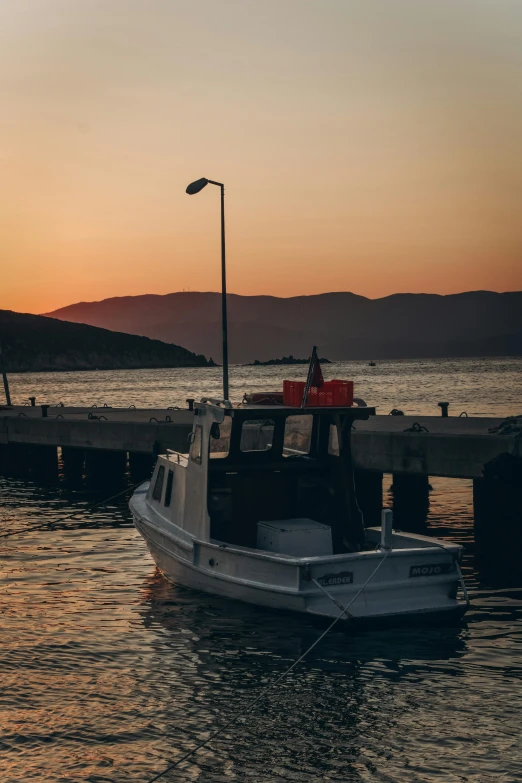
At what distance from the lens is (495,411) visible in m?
82.0

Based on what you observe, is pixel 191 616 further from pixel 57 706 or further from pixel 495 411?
pixel 495 411

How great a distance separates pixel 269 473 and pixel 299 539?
1567 millimetres

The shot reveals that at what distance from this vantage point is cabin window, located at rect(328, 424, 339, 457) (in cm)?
1683

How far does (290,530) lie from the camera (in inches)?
617

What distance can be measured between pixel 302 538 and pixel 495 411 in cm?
6909

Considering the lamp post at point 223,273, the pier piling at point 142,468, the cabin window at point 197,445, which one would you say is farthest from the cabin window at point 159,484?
the pier piling at point 142,468

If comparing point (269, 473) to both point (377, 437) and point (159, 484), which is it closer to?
point (159, 484)

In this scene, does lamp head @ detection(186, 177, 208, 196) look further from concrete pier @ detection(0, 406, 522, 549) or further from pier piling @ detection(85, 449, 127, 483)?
pier piling @ detection(85, 449, 127, 483)

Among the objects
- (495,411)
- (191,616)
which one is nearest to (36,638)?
(191,616)

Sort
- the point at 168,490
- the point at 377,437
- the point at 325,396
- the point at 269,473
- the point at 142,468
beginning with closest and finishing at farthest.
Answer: the point at 325,396
the point at 269,473
the point at 168,490
the point at 377,437
the point at 142,468

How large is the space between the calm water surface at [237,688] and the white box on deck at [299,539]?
1.11m

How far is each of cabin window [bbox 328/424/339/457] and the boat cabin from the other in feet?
0.06

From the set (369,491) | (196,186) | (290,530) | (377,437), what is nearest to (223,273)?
(196,186)

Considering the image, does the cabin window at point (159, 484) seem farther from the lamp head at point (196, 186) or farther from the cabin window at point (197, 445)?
the lamp head at point (196, 186)
